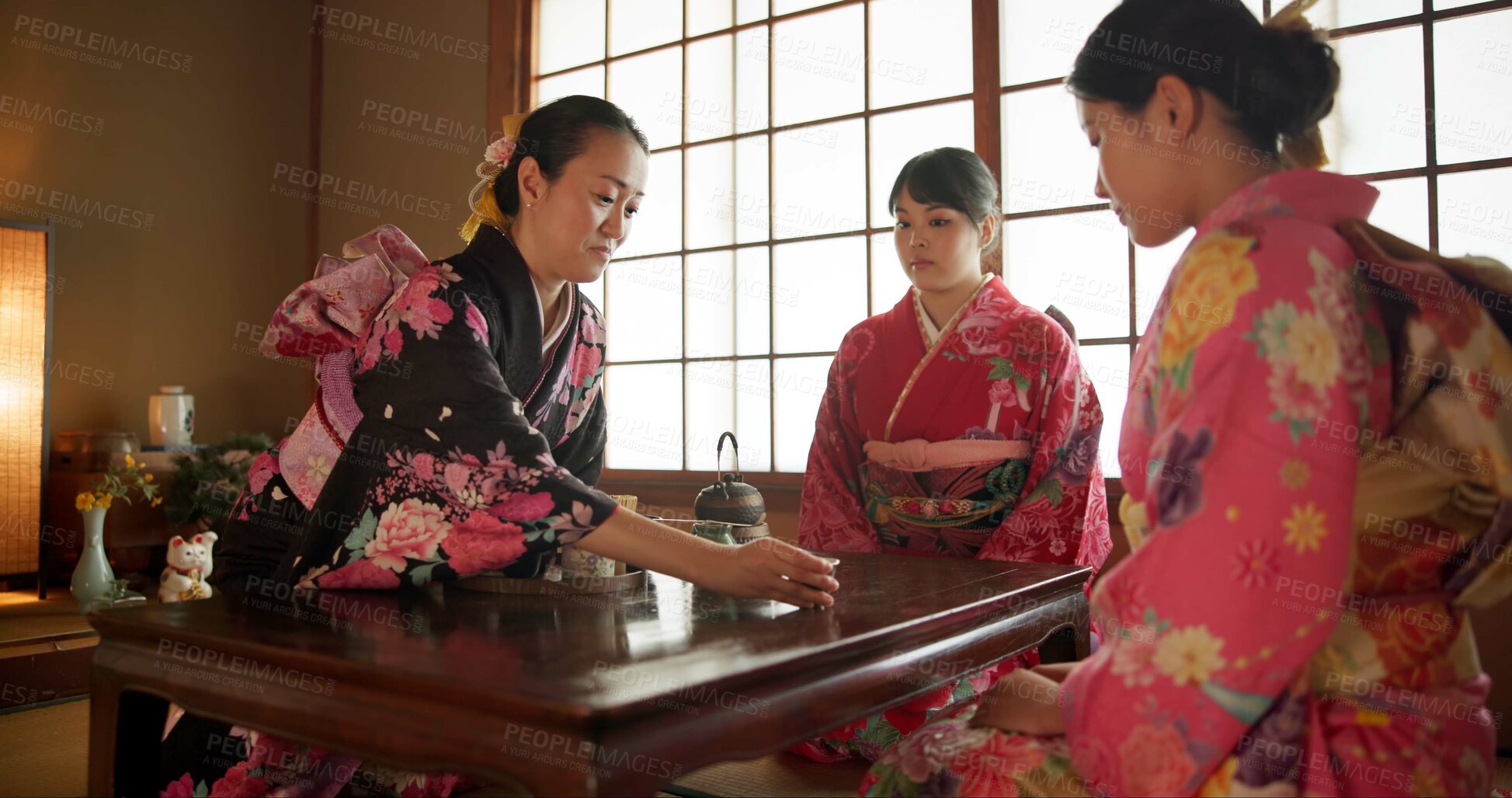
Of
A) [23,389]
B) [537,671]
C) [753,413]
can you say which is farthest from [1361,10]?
[23,389]

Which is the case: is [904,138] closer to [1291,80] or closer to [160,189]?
[1291,80]

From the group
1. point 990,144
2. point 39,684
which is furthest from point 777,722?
point 39,684

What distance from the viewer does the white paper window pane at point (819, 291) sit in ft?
12.8

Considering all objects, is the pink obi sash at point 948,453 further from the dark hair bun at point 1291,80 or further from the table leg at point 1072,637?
the dark hair bun at point 1291,80

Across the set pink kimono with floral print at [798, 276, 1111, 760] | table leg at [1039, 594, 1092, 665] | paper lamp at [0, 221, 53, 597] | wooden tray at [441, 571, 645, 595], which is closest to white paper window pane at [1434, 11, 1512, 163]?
pink kimono with floral print at [798, 276, 1111, 760]

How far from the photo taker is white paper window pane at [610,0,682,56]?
455 cm

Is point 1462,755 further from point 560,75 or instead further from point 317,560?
point 560,75

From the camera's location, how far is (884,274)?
150 inches

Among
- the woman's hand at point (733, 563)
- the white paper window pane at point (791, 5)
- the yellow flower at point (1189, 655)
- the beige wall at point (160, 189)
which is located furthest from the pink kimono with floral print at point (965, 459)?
the beige wall at point (160, 189)

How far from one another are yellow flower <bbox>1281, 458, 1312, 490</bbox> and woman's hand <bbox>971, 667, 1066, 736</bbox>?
1.08ft

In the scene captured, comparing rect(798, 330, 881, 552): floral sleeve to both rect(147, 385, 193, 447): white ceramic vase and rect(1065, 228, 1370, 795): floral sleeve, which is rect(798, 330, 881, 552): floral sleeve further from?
rect(147, 385, 193, 447): white ceramic vase

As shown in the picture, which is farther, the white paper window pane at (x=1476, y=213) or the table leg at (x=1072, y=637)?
the white paper window pane at (x=1476, y=213)

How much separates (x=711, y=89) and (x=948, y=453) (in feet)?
8.37

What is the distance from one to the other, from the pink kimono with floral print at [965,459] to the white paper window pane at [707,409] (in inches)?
61.9
